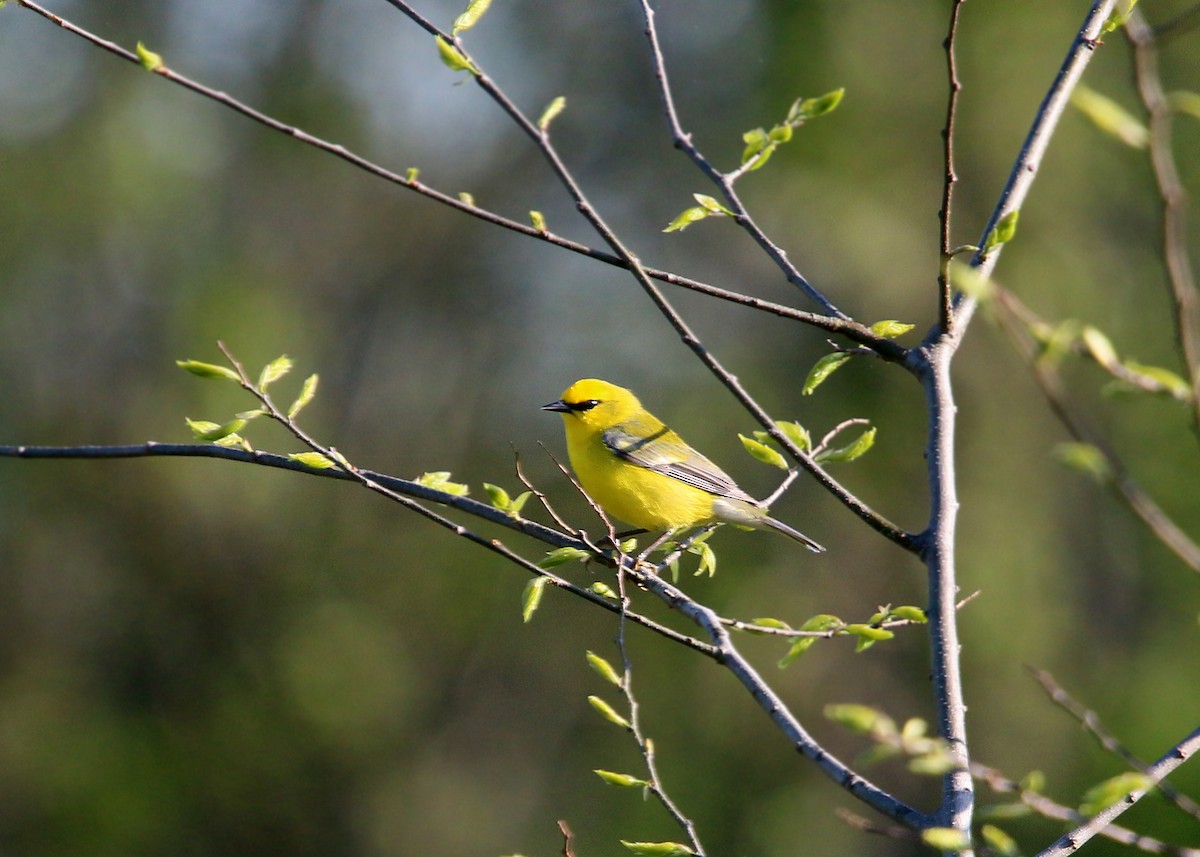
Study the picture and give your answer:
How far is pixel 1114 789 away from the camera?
1.59 metres

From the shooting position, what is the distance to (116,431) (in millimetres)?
13383

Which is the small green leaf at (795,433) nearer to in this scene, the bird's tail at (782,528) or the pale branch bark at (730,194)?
the pale branch bark at (730,194)

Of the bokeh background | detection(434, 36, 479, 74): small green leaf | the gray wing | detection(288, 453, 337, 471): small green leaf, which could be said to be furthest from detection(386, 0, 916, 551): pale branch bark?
the bokeh background

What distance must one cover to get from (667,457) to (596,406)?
0.51 metres

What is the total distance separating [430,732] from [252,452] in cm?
1311

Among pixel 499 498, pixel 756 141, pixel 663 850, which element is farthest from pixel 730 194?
pixel 663 850

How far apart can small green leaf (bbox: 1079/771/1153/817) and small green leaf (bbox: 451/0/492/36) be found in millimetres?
2042

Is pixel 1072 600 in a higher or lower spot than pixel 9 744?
higher

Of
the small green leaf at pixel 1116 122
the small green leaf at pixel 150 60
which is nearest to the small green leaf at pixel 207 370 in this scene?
the small green leaf at pixel 150 60

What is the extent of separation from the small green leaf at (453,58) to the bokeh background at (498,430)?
10070mm

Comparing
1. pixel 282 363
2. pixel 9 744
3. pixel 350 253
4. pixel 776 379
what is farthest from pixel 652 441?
pixel 9 744

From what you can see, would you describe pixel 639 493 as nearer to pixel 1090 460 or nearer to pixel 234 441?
pixel 234 441

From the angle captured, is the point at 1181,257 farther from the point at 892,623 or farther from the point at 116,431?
the point at 116,431

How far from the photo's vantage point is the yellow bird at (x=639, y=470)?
5.83m
